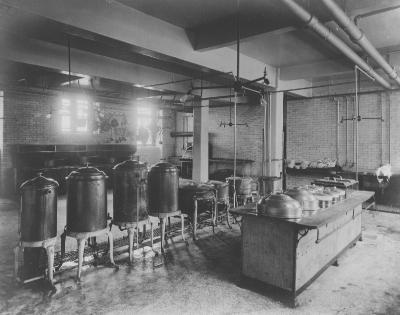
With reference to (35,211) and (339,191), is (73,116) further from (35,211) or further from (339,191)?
(339,191)

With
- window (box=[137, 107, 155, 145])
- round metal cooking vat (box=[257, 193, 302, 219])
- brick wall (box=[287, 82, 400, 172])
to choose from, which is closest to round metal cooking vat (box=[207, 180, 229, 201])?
round metal cooking vat (box=[257, 193, 302, 219])

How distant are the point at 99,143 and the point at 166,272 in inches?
417

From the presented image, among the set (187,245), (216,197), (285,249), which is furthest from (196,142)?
(285,249)

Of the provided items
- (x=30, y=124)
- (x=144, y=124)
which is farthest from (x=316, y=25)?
(x=144, y=124)

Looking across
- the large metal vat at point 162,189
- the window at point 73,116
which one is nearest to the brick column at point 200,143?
the window at point 73,116

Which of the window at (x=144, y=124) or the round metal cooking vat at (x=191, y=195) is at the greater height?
the window at (x=144, y=124)

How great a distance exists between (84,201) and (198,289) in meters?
2.01

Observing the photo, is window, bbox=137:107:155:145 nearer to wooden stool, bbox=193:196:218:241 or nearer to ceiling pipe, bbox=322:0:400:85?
wooden stool, bbox=193:196:218:241

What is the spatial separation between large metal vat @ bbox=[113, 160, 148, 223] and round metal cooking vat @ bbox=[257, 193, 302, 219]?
2129 millimetres

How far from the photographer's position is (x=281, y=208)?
3.88 meters

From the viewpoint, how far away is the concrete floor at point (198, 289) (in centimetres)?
367

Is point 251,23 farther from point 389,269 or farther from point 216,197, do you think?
point 389,269

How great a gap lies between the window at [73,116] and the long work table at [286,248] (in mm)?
10623

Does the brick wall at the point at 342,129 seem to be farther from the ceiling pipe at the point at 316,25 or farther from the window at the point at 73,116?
the window at the point at 73,116
